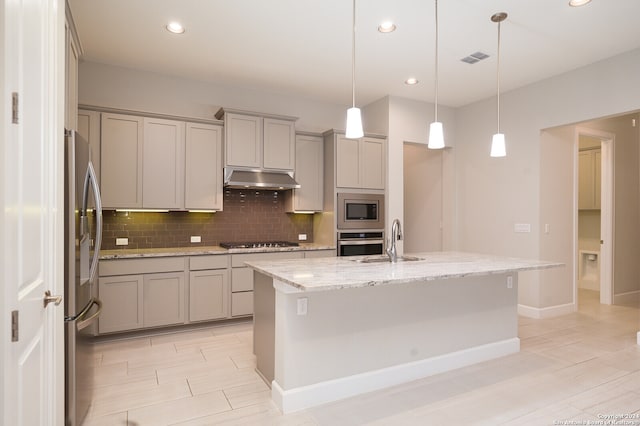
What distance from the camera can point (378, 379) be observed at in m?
2.73

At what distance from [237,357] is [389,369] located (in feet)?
4.54

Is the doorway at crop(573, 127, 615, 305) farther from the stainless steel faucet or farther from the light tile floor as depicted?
the stainless steel faucet

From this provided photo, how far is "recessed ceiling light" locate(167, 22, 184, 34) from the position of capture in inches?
127

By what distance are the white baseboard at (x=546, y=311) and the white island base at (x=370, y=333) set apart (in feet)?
4.72

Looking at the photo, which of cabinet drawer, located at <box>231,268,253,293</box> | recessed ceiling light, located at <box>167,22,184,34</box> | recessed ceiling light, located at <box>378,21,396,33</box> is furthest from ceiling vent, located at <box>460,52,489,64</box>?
cabinet drawer, located at <box>231,268,253,293</box>

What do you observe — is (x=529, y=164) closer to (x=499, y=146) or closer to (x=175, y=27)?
(x=499, y=146)

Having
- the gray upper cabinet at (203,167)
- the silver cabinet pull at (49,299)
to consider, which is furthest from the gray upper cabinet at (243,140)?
the silver cabinet pull at (49,299)

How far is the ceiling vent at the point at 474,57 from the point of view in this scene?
12.7 feet

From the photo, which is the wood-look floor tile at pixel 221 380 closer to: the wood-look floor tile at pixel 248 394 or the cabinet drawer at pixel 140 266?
the wood-look floor tile at pixel 248 394

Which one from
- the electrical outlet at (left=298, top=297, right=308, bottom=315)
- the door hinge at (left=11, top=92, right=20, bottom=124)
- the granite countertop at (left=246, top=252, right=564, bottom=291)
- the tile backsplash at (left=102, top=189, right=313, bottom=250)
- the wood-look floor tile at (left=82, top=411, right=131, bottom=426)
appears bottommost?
the wood-look floor tile at (left=82, top=411, right=131, bottom=426)

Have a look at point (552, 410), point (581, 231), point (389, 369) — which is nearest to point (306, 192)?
point (389, 369)

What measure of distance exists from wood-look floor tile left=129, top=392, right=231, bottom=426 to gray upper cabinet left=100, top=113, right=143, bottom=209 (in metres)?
2.23

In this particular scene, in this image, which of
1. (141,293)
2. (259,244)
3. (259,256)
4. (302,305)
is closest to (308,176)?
(259,244)

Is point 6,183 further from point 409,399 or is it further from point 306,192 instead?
point 306,192
